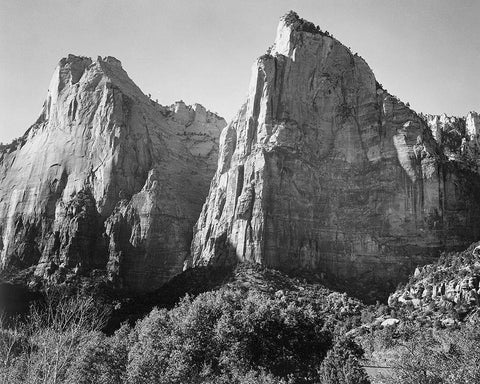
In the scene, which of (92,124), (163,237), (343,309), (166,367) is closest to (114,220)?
(163,237)

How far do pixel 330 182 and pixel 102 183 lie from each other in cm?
5652

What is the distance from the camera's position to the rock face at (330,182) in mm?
129250

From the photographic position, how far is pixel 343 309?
362ft

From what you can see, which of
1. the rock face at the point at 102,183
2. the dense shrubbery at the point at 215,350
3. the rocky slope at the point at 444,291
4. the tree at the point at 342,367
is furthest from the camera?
the rock face at the point at 102,183

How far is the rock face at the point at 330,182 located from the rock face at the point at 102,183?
44.9 ft

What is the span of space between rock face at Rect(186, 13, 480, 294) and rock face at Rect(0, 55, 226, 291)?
13700mm

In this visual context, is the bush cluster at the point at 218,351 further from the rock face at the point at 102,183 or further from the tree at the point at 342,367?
the rock face at the point at 102,183

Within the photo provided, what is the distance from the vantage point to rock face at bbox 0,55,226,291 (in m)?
150

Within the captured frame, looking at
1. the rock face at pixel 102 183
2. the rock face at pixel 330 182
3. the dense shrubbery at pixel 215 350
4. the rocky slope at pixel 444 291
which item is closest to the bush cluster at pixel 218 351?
the dense shrubbery at pixel 215 350

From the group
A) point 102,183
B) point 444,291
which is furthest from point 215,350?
point 102,183

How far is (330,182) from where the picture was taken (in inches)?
5399

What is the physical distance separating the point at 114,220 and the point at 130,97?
1466 inches

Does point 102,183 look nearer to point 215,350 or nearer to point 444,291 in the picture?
point 444,291

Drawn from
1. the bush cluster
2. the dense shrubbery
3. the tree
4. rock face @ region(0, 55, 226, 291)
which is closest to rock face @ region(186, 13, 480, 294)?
rock face @ region(0, 55, 226, 291)
